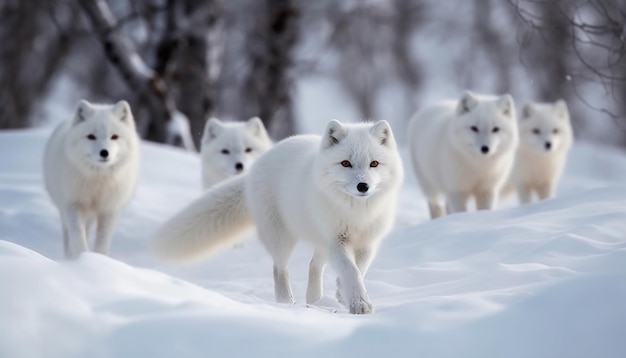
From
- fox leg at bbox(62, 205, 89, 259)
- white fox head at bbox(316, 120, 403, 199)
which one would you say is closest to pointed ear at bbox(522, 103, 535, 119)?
white fox head at bbox(316, 120, 403, 199)

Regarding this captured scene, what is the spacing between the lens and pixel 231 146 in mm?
7867

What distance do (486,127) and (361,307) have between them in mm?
3675

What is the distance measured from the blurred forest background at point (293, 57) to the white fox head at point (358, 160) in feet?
5.00

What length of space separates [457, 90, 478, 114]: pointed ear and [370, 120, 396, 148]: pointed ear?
310 centimetres

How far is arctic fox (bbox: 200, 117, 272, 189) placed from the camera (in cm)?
779

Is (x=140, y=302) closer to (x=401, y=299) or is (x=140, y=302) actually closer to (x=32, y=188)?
A: (x=401, y=299)

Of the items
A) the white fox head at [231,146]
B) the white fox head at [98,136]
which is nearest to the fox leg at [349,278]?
the white fox head at [98,136]

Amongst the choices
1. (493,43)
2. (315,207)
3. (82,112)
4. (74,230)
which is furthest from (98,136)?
(493,43)

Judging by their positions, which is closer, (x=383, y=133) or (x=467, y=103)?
(x=383, y=133)

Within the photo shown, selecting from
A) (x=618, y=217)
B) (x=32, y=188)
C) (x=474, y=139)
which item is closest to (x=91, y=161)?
(x=32, y=188)

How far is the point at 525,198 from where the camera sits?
28.8 ft

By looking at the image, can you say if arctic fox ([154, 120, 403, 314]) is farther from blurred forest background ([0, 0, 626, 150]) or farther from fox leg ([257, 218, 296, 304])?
blurred forest background ([0, 0, 626, 150])

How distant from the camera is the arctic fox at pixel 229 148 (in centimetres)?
779

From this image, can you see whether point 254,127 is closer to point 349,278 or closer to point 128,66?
point 349,278
